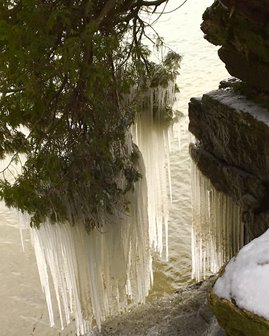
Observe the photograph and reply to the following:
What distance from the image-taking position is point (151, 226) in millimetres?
8227

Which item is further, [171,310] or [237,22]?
[171,310]

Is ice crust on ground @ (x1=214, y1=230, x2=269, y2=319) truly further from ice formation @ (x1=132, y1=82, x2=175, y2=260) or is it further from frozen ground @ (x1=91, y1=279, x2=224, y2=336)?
ice formation @ (x1=132, y1=82, x2=175, y2=260)

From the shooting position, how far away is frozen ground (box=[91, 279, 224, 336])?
632cm

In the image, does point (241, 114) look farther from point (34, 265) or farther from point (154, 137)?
point (34, 265)

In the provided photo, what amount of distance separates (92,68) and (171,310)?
3.83 metres

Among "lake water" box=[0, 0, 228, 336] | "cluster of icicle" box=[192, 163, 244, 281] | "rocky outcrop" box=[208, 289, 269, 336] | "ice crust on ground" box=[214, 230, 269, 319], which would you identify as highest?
"ice crust on ground" box=[214, 230, 269, 319]

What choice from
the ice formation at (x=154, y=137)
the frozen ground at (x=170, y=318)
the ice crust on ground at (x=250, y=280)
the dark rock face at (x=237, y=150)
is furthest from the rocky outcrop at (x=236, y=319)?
the ice formation at (x=154, y=137)

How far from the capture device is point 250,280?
3.17m

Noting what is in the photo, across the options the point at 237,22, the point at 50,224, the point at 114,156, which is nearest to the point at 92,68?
the point at 114,156

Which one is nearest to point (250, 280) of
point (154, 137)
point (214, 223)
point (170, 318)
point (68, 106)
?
point (68, 106)

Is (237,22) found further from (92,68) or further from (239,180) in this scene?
(92,68)

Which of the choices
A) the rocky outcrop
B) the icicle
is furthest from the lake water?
the rocky outcrop

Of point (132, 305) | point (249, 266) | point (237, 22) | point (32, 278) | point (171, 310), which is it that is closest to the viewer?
point (249, 266)

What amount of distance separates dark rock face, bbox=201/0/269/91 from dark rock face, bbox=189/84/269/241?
1.09 ft
